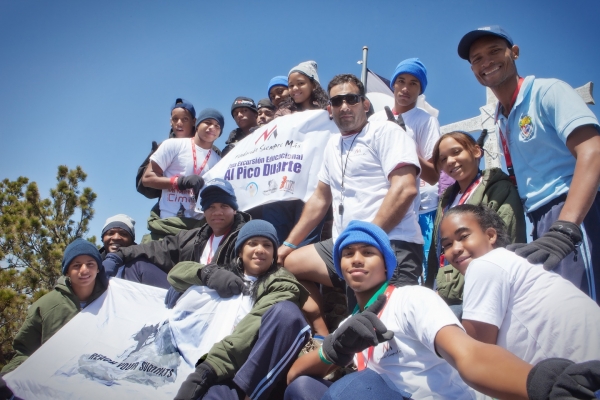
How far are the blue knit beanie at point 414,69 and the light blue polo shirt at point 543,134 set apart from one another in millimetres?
1584

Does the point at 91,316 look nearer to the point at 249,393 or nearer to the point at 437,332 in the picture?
the point at 249,393

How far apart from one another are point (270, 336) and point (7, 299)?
908cm

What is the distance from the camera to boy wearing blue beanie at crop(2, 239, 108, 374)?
141 inches

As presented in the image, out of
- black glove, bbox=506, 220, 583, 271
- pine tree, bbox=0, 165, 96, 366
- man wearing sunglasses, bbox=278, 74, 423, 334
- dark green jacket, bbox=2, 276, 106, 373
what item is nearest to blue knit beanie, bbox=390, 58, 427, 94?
man wearing sunglasses, bbox=278, 74, 423, 334

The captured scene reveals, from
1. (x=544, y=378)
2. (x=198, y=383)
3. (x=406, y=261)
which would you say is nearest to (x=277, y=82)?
(x=406, y=261)

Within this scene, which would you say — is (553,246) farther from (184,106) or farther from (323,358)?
(184,106)

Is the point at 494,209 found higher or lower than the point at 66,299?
higher

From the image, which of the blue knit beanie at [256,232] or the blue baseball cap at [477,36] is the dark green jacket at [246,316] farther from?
the blue baseball cap at [477,36]

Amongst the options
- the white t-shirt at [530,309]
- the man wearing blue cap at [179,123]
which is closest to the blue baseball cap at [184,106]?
the man wearing blue cap at [179,123]

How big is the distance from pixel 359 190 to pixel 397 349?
1593 mm

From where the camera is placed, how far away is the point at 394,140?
3469 millimetres

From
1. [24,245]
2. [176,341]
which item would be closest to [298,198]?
[176,341]

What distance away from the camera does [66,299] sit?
3.76 m

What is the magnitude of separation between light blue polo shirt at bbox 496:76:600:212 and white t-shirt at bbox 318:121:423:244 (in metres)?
0.75
